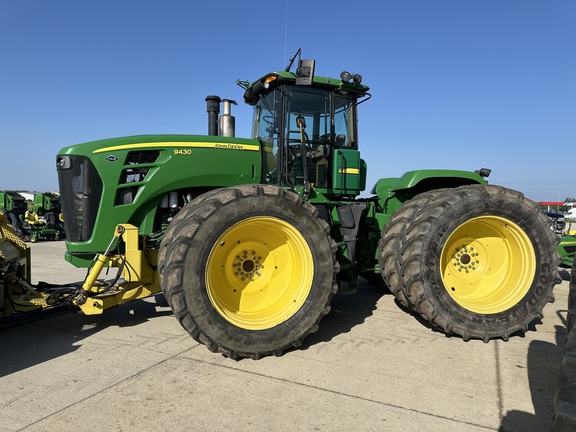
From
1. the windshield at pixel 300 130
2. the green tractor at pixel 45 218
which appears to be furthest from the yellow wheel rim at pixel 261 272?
the green tractor at pixel 45 218

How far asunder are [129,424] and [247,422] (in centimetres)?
70

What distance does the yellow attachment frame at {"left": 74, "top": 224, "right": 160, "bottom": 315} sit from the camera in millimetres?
3494

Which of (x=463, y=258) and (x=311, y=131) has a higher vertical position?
(x=311, y=131)

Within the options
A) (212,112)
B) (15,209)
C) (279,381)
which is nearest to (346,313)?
(279,381)

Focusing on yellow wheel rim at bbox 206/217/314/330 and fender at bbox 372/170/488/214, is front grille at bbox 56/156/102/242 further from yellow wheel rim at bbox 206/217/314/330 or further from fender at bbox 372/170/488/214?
fender at bbox 372/170/488/214

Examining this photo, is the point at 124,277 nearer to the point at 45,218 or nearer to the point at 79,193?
the point at 79,193

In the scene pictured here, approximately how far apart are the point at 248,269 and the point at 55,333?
207 centimetres

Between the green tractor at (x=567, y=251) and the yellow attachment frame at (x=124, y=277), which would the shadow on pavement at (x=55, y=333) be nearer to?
the yellow attachment frame at (x=124, y=277)

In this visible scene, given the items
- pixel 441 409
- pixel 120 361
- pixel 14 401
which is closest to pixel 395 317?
pixel 441 409

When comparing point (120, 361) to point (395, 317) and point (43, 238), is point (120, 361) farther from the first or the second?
point (43, 238)

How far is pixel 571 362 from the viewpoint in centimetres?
170

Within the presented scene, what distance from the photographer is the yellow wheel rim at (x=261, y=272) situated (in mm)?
3434

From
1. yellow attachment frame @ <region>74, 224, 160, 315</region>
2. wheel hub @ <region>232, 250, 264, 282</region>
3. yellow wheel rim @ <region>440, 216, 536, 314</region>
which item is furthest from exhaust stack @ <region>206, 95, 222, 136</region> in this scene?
yellow wheel rim @ <region>440, 216, 536, 314</region>

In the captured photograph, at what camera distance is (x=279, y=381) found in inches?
114
